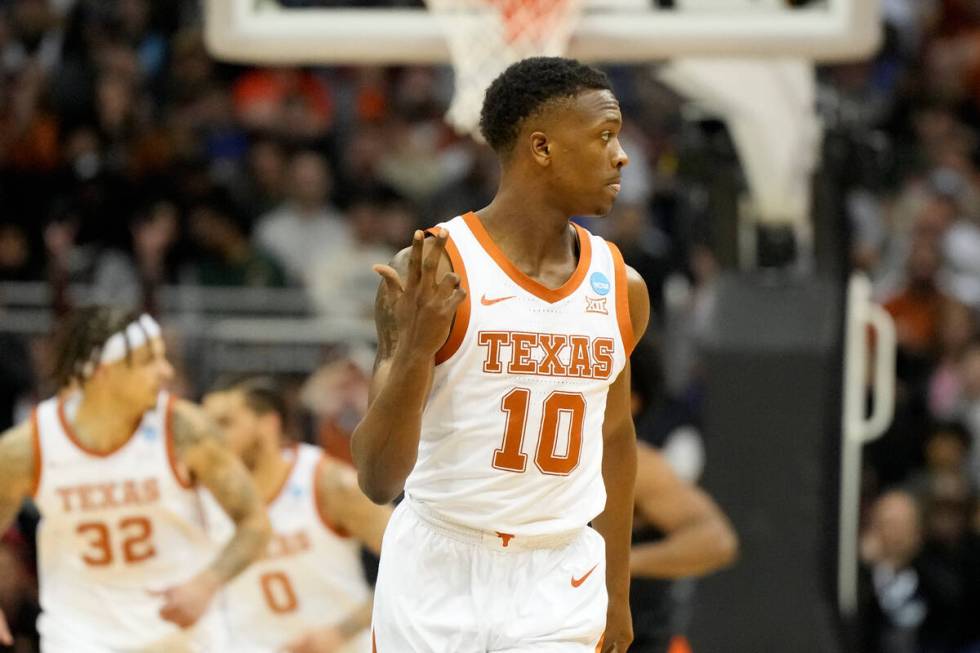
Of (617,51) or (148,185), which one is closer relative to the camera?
(617,51)

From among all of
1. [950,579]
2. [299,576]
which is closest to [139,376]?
[299,576]

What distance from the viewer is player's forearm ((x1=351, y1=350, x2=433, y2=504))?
3.73 meters

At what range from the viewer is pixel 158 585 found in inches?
234

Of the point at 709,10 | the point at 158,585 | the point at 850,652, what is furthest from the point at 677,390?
the point at 158,585

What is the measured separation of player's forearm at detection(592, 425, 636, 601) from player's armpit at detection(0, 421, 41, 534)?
234 cm

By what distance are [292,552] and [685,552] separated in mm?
1587

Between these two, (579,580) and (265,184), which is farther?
(265,184)

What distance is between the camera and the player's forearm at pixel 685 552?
6234 millimetres

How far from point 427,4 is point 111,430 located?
2.78 meters

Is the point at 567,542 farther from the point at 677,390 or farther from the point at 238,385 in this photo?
the point at 677,390

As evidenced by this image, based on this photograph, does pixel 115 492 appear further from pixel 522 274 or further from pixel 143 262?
pixel 143 262

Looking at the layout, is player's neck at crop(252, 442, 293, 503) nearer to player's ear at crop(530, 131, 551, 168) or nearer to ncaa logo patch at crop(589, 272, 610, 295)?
ncaa logo patch at crop(589, 272, 610, 295)

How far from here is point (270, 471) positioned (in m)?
6.86

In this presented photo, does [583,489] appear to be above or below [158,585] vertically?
above
